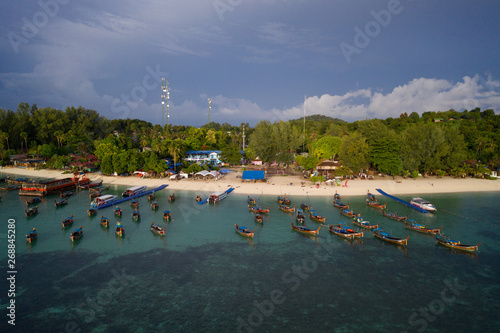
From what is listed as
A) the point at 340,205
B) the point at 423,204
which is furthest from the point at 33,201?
the point at 423,204

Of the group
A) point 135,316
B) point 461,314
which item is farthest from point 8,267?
point 461,314

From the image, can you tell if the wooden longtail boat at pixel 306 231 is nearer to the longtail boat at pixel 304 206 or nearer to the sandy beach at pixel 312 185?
the longtail boat at pixel 304 206

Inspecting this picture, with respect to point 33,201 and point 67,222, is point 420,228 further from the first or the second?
point 33,201

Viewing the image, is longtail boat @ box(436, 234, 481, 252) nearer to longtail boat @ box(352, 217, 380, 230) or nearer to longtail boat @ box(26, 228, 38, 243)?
longtail boat @ box(352, 217, 380, 230)

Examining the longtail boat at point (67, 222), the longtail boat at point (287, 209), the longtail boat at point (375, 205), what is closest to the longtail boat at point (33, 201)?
the longtail boat at point (67, 222)

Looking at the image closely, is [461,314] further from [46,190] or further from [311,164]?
[46,190]

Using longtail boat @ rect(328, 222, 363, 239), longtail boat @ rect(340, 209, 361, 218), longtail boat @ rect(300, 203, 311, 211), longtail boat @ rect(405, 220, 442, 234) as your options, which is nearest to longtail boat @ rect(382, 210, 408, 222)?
longtail boat @ rect(405, 220, 442, 234)
